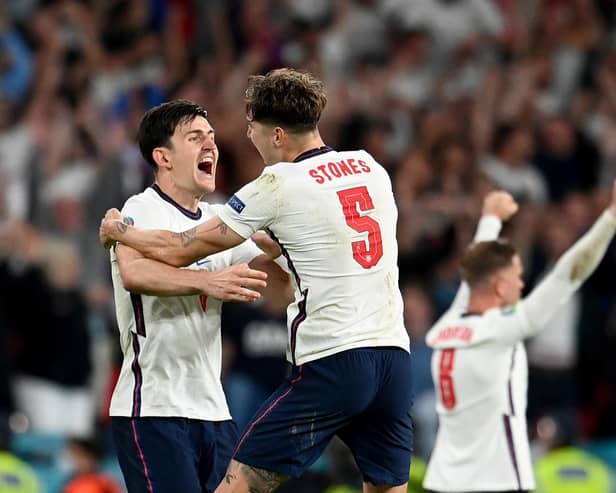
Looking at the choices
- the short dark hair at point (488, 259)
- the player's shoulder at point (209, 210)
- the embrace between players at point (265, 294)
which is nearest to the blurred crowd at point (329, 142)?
the short dark hair at point (488, 259)

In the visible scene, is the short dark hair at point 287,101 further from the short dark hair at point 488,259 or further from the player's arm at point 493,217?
the player's arm at point 493,217

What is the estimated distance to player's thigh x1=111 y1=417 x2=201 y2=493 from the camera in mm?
6199

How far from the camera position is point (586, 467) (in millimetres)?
10695

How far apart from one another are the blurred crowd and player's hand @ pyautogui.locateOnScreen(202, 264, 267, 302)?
4.58 meters

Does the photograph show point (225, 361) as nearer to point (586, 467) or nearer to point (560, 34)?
point (586, 467)

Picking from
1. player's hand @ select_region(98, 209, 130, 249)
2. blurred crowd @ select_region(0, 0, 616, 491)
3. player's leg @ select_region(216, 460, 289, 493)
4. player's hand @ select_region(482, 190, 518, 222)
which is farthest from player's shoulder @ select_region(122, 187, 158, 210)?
blurred crowd @ select_region(0, 0, 616, 491)

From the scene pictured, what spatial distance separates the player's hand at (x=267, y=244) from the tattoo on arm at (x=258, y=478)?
1074mm

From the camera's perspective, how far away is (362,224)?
6062 millimetres

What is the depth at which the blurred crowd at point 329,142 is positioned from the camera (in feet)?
38.2

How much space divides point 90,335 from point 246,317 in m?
1.33

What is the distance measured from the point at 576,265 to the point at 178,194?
2.21 metres

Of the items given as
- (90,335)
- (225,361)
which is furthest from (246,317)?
(90,335)

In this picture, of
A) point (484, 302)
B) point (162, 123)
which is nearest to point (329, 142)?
point (484, 302)

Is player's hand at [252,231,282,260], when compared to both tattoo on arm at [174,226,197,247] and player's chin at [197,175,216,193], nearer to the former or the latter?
player's chin at [197,175,216,193]
